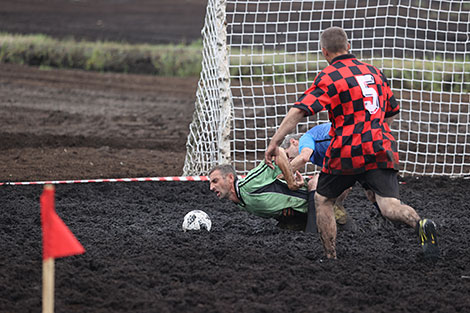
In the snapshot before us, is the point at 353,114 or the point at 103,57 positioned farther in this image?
the point at 103,57

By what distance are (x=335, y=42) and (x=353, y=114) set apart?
24.2 inches

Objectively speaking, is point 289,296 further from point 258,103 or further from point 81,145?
point 258,103

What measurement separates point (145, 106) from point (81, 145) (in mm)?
3979

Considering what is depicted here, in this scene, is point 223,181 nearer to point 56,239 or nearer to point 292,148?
point 292,148

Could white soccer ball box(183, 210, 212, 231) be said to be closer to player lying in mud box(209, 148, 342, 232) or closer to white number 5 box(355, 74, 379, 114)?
player lying in mud box(209, 148, 342, 232)

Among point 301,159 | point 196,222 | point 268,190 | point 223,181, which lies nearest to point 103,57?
point 196,222

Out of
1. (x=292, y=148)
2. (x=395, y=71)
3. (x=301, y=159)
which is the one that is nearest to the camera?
(x=301, y=159)

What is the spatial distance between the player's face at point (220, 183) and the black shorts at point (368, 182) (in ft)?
3.54

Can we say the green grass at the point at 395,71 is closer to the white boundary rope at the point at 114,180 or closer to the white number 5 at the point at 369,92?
the white boundary rope at the point at 114,180

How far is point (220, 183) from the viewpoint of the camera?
650 centimetres

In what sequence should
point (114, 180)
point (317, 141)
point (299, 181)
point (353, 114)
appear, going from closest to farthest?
point (353, 114) → point (299, 181) → point (317, 141) → point (114, 180)

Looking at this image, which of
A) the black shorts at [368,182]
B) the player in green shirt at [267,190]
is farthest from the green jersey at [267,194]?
the black shorts at [368,182]

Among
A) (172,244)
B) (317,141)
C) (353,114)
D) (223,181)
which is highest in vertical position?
(353,114)

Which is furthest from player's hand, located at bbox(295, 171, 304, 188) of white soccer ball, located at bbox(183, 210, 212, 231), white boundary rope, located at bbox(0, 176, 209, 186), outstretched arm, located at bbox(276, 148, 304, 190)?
white boundary rope, located at bbox(0, 176, 209, 186)
